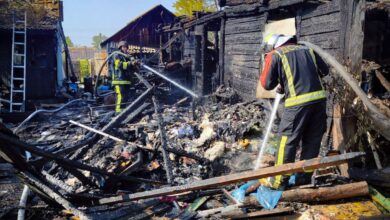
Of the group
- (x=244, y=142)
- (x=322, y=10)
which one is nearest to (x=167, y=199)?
(x=244, y=142)

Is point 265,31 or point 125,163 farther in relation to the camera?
point 265,31

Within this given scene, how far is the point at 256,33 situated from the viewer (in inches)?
365

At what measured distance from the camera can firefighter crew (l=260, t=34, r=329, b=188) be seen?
147 inches

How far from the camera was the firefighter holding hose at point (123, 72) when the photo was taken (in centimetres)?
857

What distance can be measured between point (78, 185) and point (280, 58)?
11.4 feet

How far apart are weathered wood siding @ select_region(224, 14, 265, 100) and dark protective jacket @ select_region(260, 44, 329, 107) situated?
530cm

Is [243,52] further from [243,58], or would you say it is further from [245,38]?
[245,38]

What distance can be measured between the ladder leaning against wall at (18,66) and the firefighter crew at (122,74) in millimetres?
4588

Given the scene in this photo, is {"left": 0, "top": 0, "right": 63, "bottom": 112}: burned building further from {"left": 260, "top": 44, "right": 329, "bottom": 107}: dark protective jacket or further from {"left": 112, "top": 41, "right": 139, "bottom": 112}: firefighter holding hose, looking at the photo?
{"left": 260, "top": 44, "right": 329, "bottom": 107}: dark protective jacket

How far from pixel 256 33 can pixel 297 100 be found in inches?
235

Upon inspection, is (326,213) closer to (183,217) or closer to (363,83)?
(183,217)

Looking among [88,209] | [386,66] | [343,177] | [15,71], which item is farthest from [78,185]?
[15,71]

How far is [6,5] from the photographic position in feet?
43.0

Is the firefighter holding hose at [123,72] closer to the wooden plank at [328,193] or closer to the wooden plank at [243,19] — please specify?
the wooden plank at [243,19]
